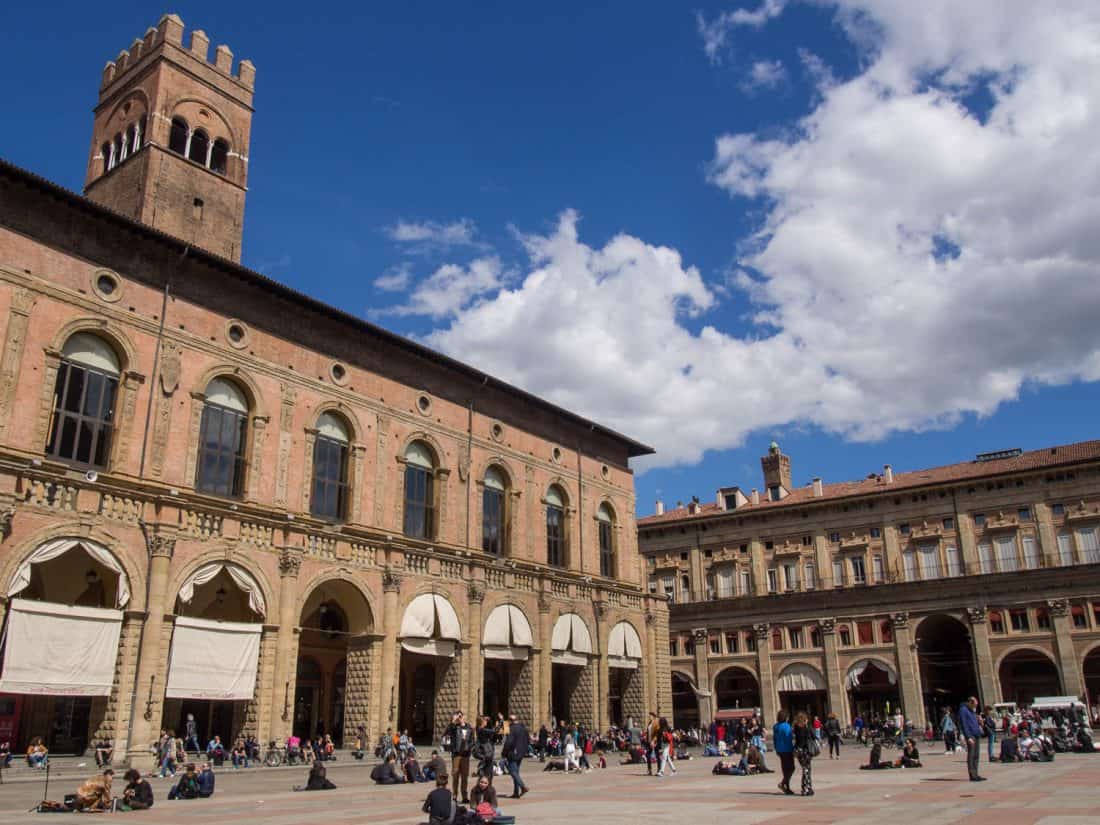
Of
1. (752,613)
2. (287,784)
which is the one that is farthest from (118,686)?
(752,613)

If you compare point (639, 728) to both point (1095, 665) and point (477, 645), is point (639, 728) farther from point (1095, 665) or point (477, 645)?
point (1095, 665)

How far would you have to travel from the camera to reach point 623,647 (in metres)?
41.7

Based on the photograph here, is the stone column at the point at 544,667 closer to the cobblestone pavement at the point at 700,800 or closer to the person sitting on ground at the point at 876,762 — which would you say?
the cobblestone pavement at the point at 700,800

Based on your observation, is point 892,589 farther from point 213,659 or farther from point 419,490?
point 213,659

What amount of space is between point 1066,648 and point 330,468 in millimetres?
41847

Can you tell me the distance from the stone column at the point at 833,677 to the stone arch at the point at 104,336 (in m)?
45.7

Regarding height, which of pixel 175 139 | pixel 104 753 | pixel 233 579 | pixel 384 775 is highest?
pixel 175 139

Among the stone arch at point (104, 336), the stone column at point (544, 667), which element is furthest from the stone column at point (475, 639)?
the stone arch at point (104, 336)

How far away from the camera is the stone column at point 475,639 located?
32781 mm

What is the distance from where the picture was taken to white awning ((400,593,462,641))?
3112cm

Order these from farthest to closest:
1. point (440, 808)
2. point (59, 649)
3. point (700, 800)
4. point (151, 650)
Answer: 1. point (151, 650)
2. point (59, 649)
3. point (700, 800)
4. point (440, 808)

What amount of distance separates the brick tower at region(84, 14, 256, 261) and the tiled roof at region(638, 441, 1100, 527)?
39111 millimetres

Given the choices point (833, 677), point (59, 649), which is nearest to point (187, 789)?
point (59, 649)

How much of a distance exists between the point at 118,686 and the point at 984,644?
4662 centimetres
